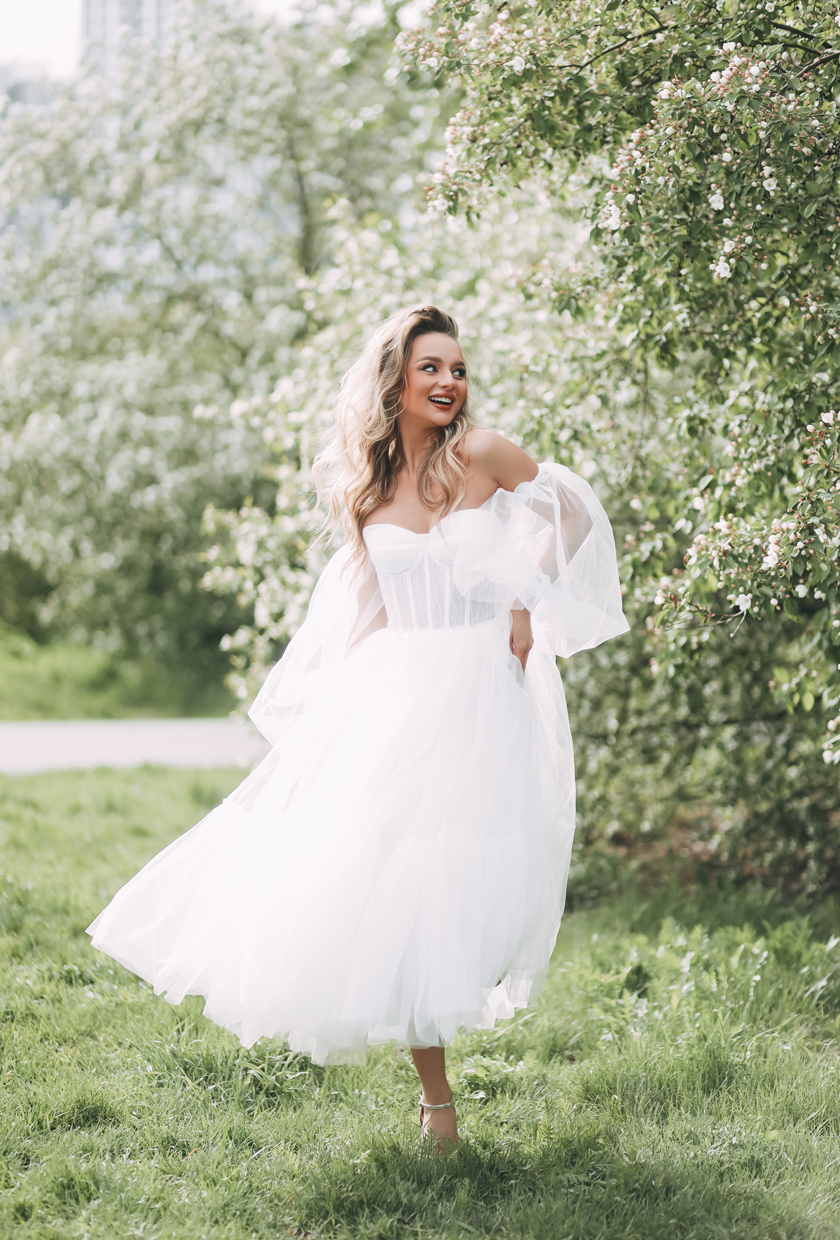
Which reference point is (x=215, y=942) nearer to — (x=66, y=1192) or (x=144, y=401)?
(x=66, y=1192)

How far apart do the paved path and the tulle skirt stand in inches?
174

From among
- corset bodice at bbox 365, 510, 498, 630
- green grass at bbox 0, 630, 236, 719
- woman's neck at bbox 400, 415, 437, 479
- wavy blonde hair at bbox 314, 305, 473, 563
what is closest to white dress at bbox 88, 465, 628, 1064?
corset bodice at bbox 365, 510, 498, 630

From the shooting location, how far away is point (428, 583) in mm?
2941

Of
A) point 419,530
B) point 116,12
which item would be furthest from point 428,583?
point 116,12

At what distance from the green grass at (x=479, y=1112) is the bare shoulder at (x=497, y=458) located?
1.89 metres

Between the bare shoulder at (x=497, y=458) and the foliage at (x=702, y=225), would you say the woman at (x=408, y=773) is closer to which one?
the bare shoulder at (x=497, y=458)

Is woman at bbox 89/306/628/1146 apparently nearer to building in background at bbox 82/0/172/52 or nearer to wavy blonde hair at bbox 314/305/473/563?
wavy blonde hair at bbox 314/305/473/563

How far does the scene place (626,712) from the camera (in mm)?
5645

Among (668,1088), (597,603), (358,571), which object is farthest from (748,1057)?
(358,571)

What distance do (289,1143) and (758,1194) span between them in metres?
1.28

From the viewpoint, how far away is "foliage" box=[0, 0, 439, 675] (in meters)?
10.4

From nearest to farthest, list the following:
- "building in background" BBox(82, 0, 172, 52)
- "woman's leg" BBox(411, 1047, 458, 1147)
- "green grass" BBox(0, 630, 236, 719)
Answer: "woman's leg" BBox(411, 1047, 458, 1147)
"green grass" BBox(0, 630, 236, 719)
"building in background" BBox(82, 0, 172, 52)

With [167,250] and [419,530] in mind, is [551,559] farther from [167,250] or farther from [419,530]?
[167,250]

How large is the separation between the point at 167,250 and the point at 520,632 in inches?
373
